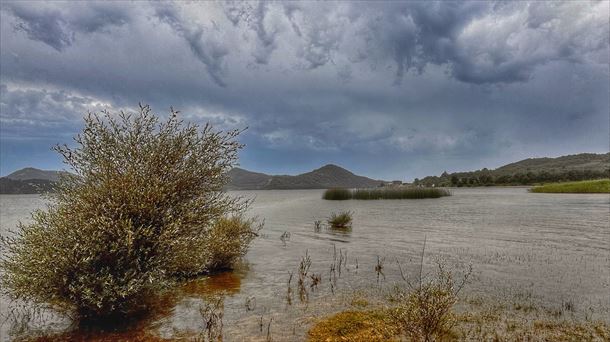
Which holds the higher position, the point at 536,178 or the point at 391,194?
the point at 536,178

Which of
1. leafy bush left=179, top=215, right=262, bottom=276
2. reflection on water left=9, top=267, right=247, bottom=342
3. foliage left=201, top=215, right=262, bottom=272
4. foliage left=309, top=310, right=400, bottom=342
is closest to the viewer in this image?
foliage left=309, top=310, right=400, bottom=342

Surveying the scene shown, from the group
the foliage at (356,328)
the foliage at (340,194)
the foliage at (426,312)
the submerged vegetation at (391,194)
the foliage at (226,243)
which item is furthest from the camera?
the foliage at (340,194)

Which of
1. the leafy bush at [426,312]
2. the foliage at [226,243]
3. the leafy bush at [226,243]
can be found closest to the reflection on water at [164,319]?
the leafy bush at [226,243]

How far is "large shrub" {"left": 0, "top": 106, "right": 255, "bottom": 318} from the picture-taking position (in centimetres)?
868

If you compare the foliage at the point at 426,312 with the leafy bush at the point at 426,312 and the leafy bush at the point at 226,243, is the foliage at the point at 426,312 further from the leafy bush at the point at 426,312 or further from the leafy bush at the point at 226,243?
the leafy bush at the point at 226,243

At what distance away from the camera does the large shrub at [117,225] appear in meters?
8.68

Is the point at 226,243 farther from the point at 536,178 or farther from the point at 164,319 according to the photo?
the point at 536,178

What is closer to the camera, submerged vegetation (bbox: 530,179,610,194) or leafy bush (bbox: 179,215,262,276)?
leafy bush (bbox: 179,215,262,276)

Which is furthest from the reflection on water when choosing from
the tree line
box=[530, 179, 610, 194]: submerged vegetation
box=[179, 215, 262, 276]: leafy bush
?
the tree line

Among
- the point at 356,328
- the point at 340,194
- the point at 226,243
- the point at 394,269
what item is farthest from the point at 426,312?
the point at 340,194

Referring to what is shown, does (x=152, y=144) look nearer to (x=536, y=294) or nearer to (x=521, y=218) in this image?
(x=536, y=294)

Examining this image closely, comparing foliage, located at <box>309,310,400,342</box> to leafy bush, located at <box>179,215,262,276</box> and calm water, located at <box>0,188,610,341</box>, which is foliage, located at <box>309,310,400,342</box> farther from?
leafy bush, located at <box>179,215,262,276</box>

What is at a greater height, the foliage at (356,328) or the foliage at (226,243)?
the foliage at (226,243)

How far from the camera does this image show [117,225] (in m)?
8.95
